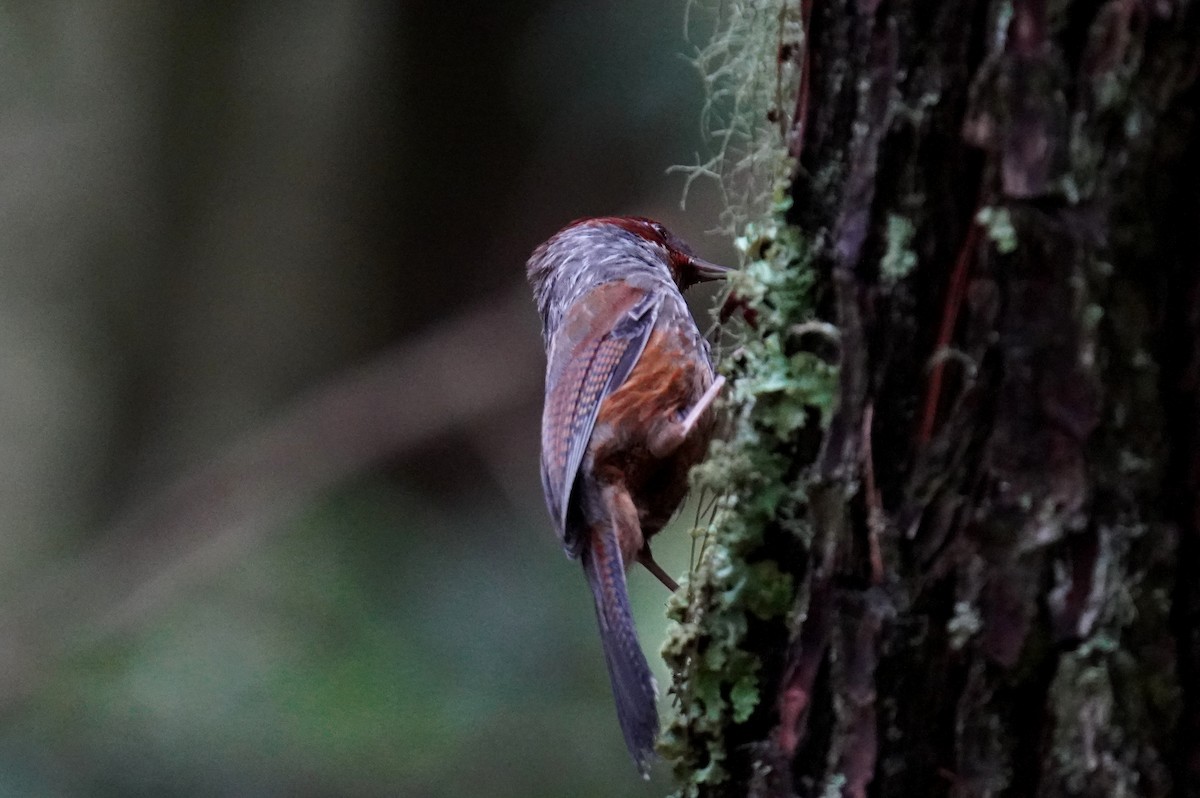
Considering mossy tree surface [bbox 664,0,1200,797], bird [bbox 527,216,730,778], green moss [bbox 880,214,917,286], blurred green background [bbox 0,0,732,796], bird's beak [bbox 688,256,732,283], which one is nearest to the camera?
mossy tree surface [bbox 664,0,1200,797]

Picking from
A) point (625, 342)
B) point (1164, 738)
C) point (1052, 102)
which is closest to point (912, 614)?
point (1164, 738)

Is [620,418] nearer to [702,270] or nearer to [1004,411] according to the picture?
[702,270]

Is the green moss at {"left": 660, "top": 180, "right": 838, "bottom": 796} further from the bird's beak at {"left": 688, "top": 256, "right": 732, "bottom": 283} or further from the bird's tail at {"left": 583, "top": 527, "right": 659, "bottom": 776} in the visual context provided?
the bird's beak at {"left": 688, "top": 256, "right": 732, "bottom": 283}

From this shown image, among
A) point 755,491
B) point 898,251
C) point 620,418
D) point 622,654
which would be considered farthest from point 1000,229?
point 620,418

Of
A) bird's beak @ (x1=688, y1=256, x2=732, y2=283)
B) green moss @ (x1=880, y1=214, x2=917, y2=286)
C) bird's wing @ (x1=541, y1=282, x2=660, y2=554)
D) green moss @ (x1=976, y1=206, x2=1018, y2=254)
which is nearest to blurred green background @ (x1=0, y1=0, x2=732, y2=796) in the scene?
bird's beak @ (x1=688, y1=256, x2=732, y2=283)

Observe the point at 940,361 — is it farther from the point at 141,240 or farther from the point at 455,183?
the point at 141,240

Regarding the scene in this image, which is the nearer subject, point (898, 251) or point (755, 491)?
point (898, 251)

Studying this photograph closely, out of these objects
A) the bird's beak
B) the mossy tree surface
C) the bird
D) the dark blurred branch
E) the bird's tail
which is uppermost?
the dark blurred branch

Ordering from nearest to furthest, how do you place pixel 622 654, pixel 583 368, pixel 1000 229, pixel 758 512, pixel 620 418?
pixel 1000 229, pixel 758 512, pixel 622 654, pixel 620 418, pixel 583 368
